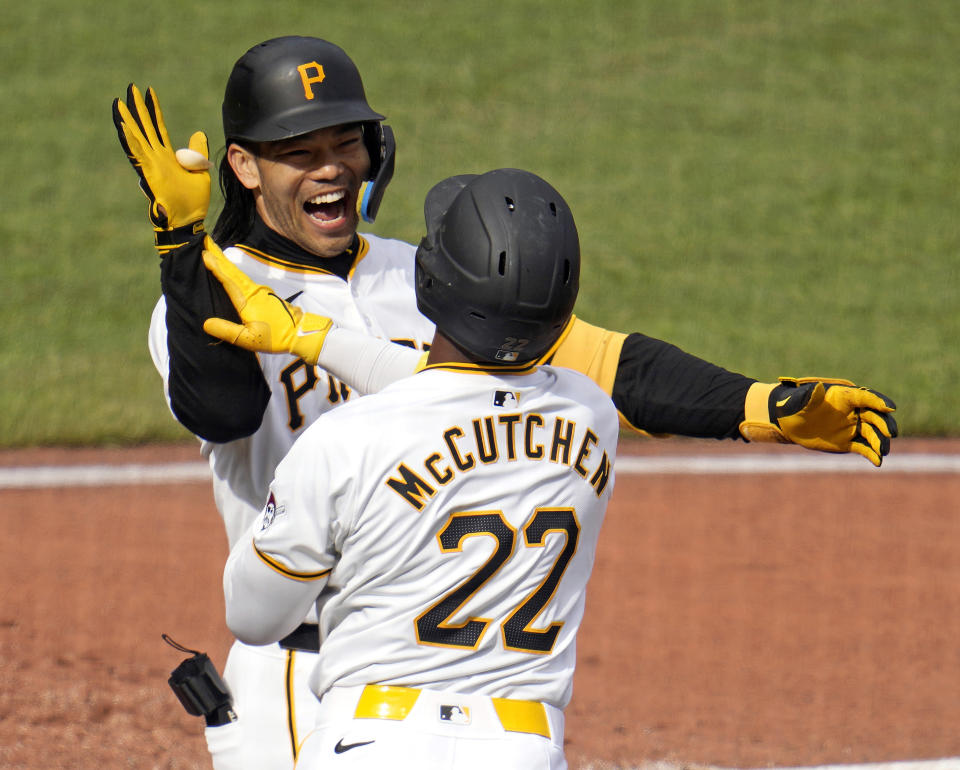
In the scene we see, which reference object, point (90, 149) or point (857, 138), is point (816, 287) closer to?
point (857, 138)

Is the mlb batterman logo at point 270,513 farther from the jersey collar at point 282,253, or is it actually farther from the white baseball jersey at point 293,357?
the jersey collar at point 282,253

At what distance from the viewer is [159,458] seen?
7426 mm

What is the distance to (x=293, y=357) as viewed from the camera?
10.5 feet

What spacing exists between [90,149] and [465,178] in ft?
31.5

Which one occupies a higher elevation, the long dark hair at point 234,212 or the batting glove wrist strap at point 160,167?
the batting glove wrist strap at point 160,167

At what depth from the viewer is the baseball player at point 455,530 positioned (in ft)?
8.05

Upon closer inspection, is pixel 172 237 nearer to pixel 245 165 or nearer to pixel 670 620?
pixel 245 165

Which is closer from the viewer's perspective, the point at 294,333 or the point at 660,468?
the point at 294,333

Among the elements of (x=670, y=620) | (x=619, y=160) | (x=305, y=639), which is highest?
(x=305, y=639)

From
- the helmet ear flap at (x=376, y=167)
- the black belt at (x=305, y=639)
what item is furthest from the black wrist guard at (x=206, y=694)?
the helmet ear flap at (x=376, y=167)

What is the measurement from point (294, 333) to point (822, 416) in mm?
1244

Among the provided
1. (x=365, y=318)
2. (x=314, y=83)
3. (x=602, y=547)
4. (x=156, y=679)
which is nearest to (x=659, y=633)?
(x=602, y=547)

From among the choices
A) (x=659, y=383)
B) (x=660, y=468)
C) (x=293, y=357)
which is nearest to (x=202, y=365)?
(x=293, y=357)

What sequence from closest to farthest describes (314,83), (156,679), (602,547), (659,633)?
(314,83), (156,679), (659,633), (602,547)
